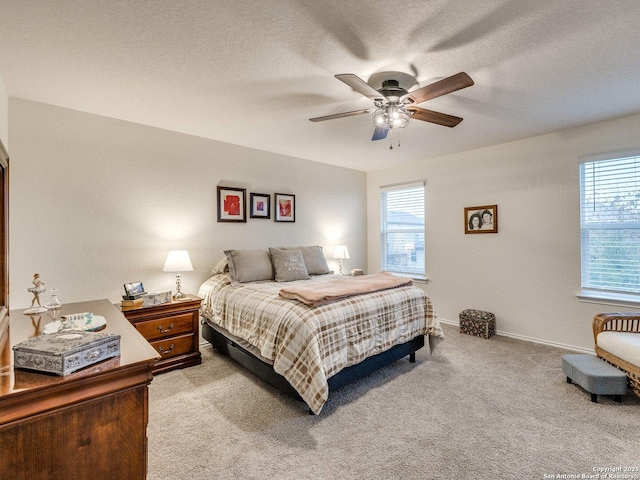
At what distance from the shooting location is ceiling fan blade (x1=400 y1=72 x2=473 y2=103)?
1861 millimetres

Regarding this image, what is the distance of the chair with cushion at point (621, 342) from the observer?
7.54 ft

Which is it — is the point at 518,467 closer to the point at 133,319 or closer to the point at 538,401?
the point at 538,401

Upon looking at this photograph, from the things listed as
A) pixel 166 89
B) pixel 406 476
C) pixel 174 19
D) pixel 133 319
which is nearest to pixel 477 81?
pixel 174 19

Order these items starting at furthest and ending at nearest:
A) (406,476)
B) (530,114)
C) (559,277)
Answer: (559,277)
(530,114)
(406,476)

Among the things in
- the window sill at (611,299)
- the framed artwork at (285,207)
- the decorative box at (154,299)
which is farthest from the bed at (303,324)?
the window sill at (611,299)

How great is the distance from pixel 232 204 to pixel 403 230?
112 inches

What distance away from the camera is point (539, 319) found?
147 inches

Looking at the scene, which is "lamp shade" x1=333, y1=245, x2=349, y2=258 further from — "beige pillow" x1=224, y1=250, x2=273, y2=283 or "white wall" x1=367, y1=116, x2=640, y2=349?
"beige pillow" x1=224, y1=250, x2=273, y2=283

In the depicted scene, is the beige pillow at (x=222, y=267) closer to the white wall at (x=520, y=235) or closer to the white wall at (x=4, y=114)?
the white wall at (x=4, y=114)

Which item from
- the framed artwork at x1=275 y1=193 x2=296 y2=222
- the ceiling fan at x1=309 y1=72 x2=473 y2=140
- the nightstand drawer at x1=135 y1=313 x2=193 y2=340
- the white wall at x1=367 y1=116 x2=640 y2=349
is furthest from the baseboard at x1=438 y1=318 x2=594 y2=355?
the nightstand drawer at x1=135 y1=313 x2=193 y2=340

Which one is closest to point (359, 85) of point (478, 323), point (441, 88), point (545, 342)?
point (441, 88)

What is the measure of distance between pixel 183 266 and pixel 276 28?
2.38 meters

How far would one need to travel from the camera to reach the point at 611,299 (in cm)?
322

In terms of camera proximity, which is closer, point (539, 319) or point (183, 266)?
point (183, 266)
